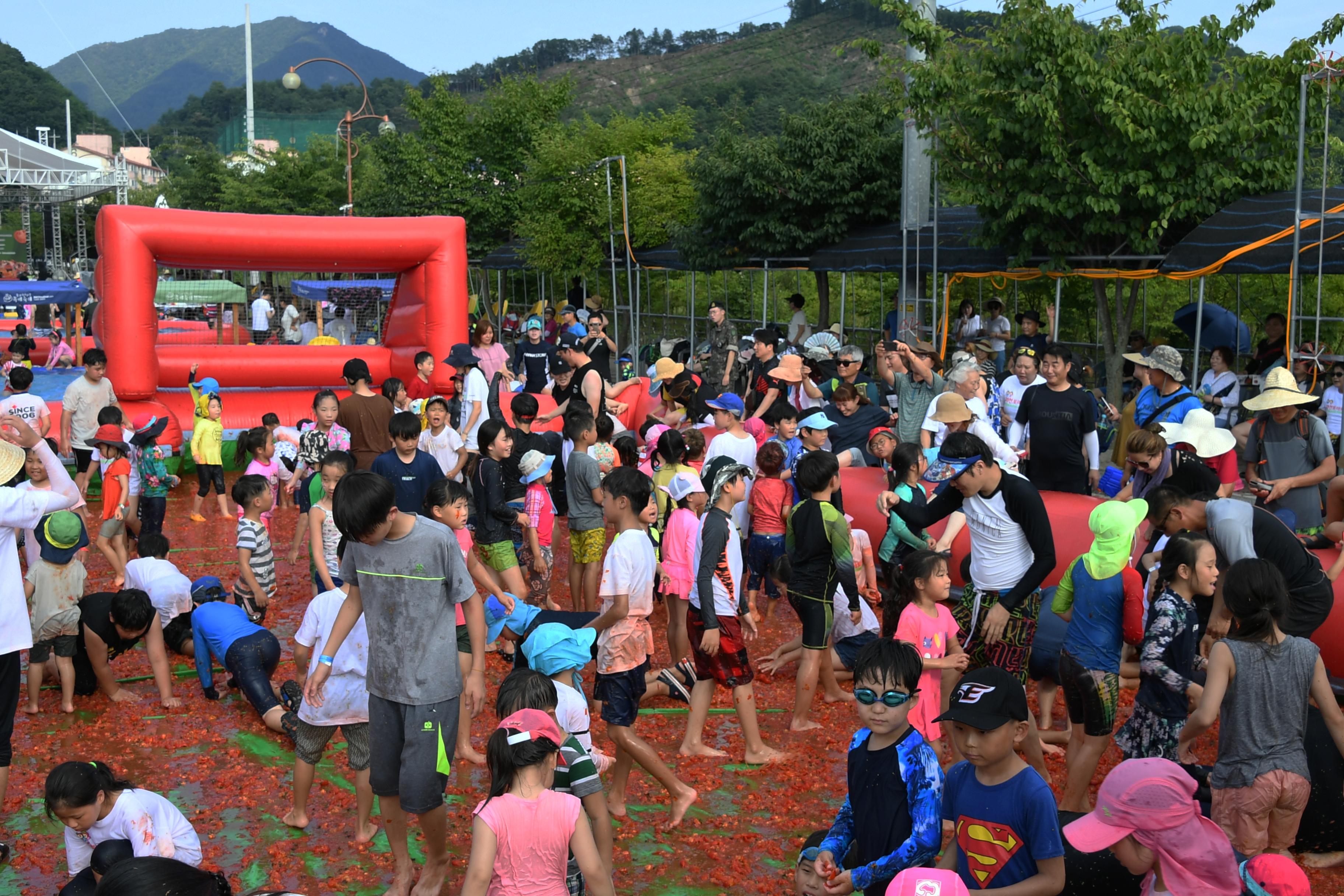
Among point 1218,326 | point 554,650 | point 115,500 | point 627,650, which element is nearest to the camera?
point 554,650

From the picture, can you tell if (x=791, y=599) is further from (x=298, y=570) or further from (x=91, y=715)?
(x=298, y=570)

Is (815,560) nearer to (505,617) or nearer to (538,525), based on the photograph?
(505,617)

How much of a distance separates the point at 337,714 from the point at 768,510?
10.8 feet

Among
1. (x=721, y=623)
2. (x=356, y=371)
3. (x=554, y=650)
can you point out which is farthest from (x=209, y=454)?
(x=554, y=650)

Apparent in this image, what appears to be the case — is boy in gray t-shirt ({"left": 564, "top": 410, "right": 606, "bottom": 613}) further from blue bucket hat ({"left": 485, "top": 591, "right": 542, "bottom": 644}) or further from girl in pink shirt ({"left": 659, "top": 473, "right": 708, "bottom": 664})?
girl in pink shirt ({"left": 659, "top": 473, "right": 708, "bottom": 664})

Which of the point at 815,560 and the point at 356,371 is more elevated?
the point at 356,371

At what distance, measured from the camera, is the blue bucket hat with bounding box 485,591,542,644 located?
19.2 feet

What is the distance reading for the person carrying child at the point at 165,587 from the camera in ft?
22.6

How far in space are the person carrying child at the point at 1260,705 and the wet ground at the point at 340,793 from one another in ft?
2.23

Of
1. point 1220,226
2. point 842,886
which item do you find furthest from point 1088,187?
point 842,886

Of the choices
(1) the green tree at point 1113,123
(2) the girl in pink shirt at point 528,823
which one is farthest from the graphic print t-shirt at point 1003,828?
(1) the green tree at point 1113,123

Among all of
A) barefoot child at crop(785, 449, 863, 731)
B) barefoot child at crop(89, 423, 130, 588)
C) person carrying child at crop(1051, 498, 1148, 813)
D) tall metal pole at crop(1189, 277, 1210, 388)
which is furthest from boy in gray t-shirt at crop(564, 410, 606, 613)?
tall metal pole at crop(1189, 277, 1210, 388)

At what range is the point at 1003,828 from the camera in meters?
3.05

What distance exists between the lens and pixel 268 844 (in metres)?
5.08
